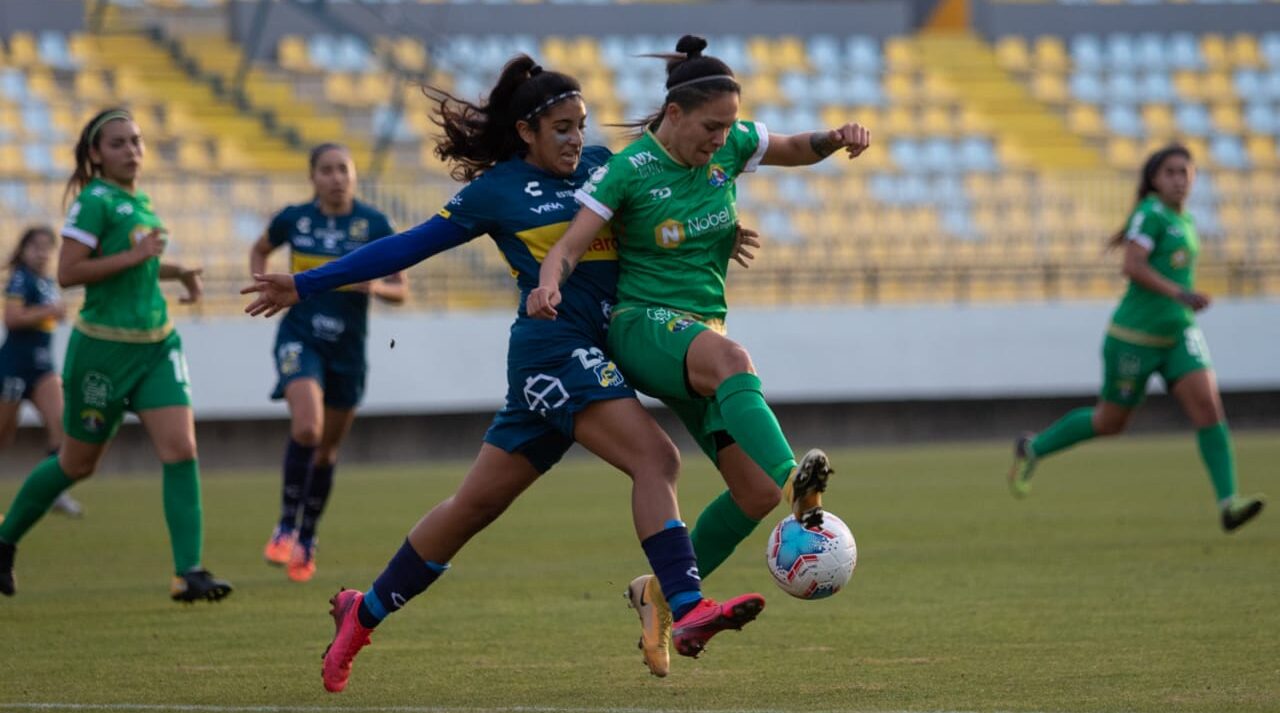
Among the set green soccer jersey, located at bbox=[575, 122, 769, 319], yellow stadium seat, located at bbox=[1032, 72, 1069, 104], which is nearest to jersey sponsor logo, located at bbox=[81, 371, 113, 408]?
green soccer jersey, located at bbox=[575, 122, 769, 319]

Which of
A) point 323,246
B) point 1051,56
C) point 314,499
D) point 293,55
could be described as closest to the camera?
point 314,499

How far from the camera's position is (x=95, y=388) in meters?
7.74

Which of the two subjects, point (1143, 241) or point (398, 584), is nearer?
point (398, 584)

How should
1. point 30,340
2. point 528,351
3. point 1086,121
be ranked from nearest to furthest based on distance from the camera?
point 528,351, point 30,340, point 1086,121

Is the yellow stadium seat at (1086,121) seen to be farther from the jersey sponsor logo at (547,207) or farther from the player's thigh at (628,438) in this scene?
the player's thigh at (628,438)

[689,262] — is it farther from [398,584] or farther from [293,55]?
[293,55]

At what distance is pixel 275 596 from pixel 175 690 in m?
2.76

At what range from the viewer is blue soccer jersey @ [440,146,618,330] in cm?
568

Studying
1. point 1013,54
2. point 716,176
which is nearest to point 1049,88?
point 1013,54

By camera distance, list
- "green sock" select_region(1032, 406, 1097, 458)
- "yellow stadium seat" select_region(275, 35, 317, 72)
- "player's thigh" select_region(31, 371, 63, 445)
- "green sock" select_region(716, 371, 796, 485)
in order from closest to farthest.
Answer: "green sock" select_region(716, 371, 796, 485)
"green sock" select_region(1032, 406, 1097, 458)
"player's thigh" select_region(31, 371, 63, 445)
"yellow stadium seat" select_region(275, 35, 317, 72)

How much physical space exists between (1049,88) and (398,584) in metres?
22.5

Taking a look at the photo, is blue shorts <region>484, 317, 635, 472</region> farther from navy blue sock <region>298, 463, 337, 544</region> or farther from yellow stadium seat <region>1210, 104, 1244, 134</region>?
yellow stadium seat <region>1210, 104, 1244, 134</region>

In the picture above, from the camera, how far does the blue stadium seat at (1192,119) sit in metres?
26.5

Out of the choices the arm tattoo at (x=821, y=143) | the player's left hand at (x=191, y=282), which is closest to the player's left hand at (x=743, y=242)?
the arm tattoo at (x=821, y=143)
